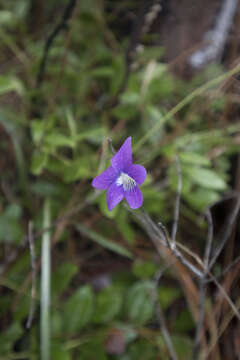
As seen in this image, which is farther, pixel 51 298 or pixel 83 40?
pixel 83 40

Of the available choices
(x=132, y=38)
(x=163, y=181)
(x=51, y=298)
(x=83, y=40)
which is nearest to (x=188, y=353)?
(x=51, y=298)

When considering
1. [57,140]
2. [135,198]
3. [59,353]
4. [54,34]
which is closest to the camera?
[135,198]

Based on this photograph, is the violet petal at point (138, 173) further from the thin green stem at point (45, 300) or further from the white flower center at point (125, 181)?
the thin green stem at point (45, 300)

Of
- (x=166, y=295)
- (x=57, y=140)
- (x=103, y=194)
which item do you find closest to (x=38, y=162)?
(x=57, y=140)

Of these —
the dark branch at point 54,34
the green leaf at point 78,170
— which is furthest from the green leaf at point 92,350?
the dark branch at point 54,34

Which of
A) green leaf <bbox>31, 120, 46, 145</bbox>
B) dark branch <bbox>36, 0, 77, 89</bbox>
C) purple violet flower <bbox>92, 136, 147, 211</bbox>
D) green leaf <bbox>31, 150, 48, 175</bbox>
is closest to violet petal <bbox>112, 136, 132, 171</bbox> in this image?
purple violet flower <bbox>92, 136, 147, 211</bbox>

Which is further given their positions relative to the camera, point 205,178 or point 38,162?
point 205,178

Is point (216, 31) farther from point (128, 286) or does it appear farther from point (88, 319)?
point (88, 319)

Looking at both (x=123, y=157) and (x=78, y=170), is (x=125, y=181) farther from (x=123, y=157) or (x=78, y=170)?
(x=78, y=170)
